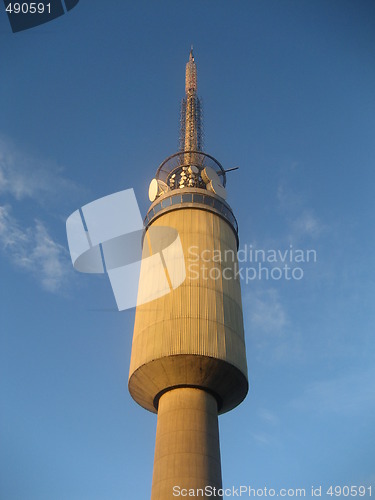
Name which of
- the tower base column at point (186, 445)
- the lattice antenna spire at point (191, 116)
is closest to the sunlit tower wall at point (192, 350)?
the tower base column at point (186, 445)

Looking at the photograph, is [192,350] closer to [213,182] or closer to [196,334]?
[196,334]

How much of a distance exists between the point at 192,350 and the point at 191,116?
25663mm

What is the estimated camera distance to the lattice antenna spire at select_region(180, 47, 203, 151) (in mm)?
42562

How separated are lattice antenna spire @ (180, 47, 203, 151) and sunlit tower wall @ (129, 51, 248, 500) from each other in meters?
8.10

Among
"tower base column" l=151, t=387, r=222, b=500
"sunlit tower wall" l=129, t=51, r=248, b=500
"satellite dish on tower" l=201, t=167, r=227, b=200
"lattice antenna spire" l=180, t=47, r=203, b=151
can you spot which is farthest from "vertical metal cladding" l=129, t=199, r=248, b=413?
"lattice antenna spire" l=180, t=47, r=203, b=151

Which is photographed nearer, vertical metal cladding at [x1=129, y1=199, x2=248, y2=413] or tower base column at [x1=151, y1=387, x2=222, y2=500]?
tower base column at [x1=151, y1=387, x2=222, y2=500]

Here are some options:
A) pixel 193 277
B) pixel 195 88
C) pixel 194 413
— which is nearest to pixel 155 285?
pixel 193 277

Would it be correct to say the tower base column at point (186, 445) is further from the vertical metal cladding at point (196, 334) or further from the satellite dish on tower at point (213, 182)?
the satellite dish on tower at point (213, 182)

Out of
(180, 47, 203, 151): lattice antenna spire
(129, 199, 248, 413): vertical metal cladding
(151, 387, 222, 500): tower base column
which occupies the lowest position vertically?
(151, 387, 222, 500): tower base column

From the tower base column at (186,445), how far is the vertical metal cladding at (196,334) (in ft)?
2.79

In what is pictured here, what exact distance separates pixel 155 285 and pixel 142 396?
24.5 ft

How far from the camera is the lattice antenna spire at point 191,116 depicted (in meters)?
42.6

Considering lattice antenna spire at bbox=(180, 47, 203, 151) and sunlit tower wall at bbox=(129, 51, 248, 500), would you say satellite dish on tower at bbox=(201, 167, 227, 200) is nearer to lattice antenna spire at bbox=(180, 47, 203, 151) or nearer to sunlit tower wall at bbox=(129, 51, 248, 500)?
sunlit tower wall at bbox=(129, 51, 248, 500)

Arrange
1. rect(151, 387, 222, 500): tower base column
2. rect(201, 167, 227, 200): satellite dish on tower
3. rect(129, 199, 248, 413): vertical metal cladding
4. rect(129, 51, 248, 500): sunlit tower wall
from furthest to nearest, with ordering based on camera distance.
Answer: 1. rect(201, 167, 227, 200): satellite dish on tower
2. rect(129, 199, 248, 413): vertical metal cladding
3. rect(129, 51, 248, 500): sunlit tower wall
4. rect(151, 387, 222, 500): tower base column
